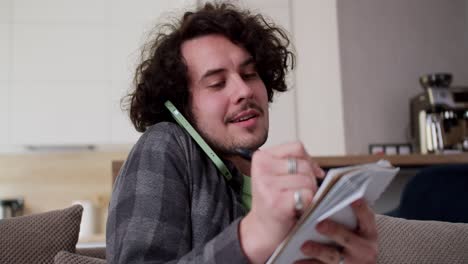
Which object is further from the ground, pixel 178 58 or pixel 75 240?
pixel 178 58

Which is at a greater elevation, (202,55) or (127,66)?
(127,66)

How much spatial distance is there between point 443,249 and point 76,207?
77 cm

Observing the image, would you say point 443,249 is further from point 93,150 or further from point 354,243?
point 93,150

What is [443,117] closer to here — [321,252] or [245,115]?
[245,115]

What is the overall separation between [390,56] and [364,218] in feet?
10.3

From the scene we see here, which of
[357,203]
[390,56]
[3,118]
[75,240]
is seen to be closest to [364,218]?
[357,203]

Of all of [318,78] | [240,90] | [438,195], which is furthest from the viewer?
[318,78]

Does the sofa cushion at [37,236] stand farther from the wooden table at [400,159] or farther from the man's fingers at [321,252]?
the wooden table at [400,159]

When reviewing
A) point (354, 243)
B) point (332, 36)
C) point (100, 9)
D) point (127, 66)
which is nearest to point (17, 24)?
point (100, 9)

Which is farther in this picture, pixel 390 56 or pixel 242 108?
pixel 390 56

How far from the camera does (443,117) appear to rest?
A: 2832 mm

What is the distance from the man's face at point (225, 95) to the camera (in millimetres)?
977

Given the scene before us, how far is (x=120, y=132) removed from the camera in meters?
3.19

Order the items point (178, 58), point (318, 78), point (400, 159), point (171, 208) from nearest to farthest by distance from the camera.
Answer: point (171, 208) < point (178, 58) < point (400, 159) < point (318, 78)
